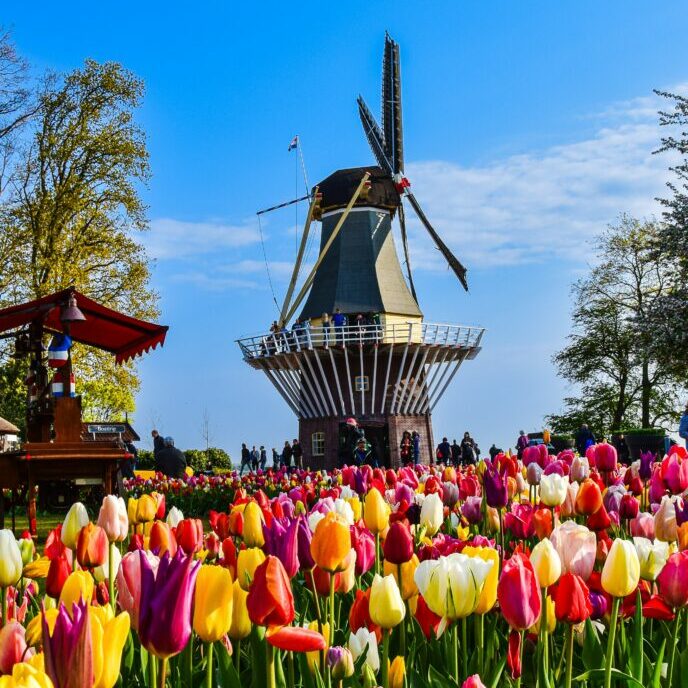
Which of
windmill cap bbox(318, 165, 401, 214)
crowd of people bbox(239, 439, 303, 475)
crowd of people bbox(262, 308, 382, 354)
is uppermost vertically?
windmill cap bbox(318, 165, 401, 214)

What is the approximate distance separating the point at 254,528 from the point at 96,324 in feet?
32.9

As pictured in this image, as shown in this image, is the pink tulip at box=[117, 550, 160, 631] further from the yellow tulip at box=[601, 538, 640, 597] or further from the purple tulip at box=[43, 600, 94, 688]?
the yellow tulip at box=[601, 538, 640, 597]

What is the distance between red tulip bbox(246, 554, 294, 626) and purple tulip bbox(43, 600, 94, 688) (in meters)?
0.42

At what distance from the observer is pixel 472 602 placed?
6.26 feet

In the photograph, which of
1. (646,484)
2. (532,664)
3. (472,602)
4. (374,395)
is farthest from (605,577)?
(374,395)

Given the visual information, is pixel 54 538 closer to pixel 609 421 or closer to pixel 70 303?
pixel 70 303

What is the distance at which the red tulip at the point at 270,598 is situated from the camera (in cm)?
167

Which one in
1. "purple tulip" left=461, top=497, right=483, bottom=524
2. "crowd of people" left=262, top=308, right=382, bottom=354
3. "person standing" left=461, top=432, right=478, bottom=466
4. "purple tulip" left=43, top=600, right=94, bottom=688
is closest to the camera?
"purple tulip" left=43, top=600, right=94, bottom=688

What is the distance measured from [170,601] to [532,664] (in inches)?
50.7

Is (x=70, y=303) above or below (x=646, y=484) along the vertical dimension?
above

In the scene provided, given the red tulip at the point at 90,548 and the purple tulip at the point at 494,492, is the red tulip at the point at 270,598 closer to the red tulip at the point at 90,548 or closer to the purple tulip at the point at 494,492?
the red tulip at the point at 90,548

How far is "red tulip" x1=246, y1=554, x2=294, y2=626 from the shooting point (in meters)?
1.67

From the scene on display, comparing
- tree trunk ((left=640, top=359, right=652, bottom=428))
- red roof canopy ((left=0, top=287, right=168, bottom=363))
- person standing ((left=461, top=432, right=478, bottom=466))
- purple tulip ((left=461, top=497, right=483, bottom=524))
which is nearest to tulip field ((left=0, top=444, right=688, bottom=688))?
purple tulip ((left=461, top=497, right=483, bottom=524))

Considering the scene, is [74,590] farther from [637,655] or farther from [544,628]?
[637,655]
